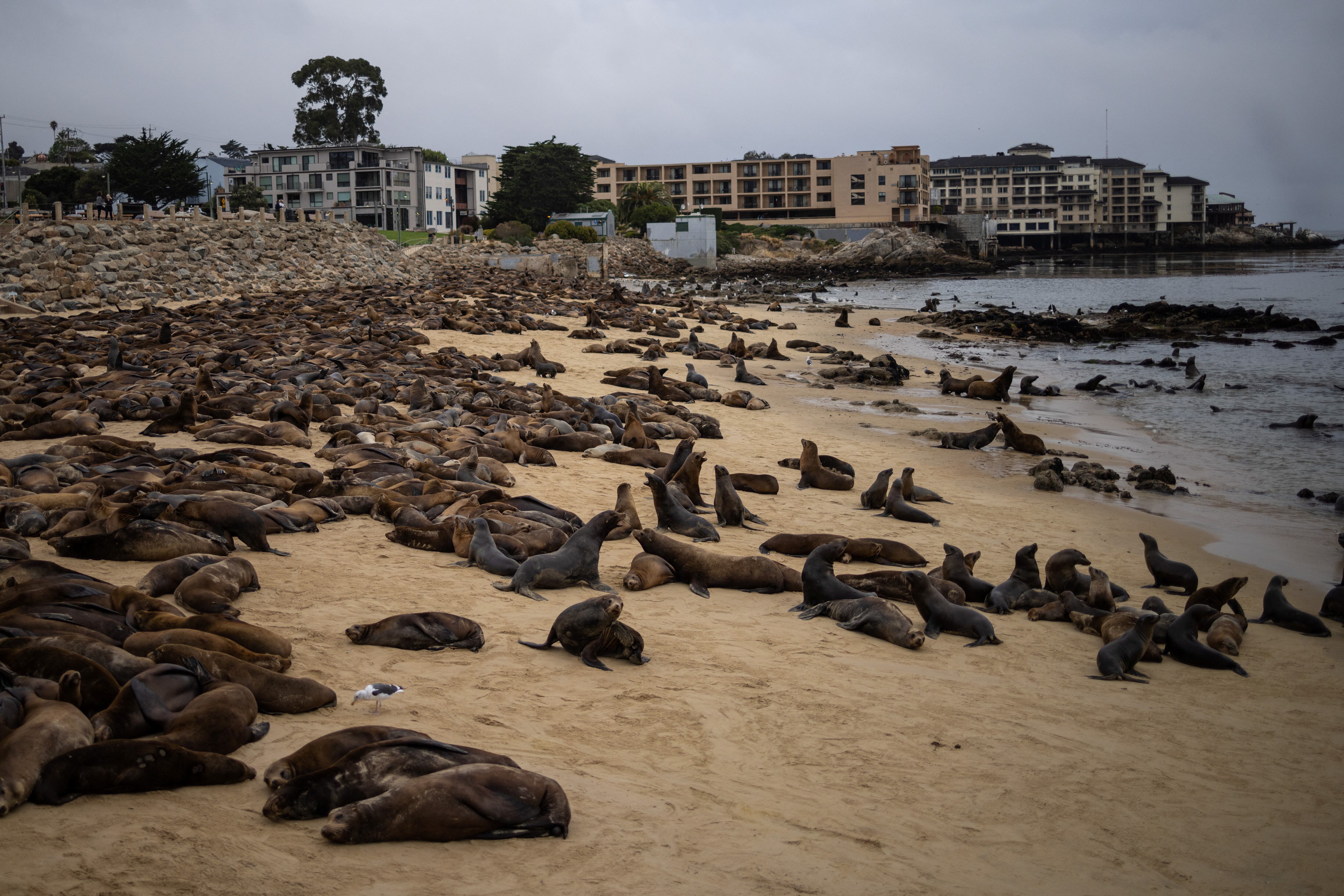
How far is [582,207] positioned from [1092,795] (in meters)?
80.6

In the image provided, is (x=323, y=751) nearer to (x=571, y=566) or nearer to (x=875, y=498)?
(x=571, y=566)

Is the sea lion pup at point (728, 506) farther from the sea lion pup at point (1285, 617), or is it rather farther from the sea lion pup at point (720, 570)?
the sea lion pup at point (1285, 617)

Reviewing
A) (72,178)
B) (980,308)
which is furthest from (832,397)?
(72,178)

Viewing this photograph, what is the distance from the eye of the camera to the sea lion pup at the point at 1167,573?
836 cm

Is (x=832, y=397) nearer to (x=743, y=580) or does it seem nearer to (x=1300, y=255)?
(x=743, y=580)

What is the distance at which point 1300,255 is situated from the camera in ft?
386

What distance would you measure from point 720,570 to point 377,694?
136 inches

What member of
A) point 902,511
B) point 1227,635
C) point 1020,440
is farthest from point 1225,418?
point 1227,635

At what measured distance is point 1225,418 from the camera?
18.5 meters

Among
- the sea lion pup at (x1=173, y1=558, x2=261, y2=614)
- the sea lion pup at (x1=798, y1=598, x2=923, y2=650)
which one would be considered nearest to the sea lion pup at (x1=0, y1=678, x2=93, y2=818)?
the sea lion pup at (x1=173, y1=558, x2=261, y2=614)

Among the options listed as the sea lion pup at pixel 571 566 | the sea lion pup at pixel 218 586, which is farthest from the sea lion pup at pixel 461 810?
the sea lion pup at pixel 571 566

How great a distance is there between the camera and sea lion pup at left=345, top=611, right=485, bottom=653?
557 cm

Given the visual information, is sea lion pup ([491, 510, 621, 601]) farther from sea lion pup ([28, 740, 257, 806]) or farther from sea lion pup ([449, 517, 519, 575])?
sea lion pup ([28, 740, 257, 806])

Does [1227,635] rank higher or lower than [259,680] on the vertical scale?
lower
